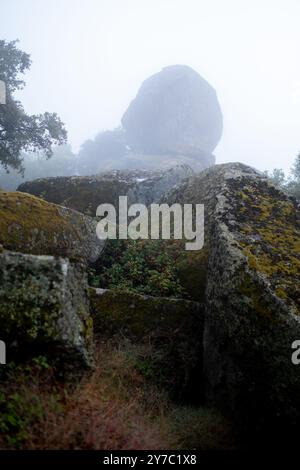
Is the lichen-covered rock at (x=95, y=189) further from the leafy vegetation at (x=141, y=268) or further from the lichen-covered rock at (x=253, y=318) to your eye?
the lichen-covered rock at (x=253, y=318)

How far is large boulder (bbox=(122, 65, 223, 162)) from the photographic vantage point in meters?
79.5

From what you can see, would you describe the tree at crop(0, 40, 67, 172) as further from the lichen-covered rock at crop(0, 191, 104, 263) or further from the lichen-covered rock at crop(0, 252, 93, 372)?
the lichen-covered rock at crop(0, 252, 93, 372)

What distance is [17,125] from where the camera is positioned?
2038 centimetres

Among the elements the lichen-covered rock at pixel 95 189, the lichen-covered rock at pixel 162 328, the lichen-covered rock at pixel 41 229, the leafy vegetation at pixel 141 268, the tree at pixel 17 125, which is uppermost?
the tree at pixel 17 125

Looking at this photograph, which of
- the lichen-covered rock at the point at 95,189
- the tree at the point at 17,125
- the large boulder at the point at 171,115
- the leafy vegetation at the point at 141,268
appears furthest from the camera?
the large boulder at the point at 171,115

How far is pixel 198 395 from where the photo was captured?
20.4 ft

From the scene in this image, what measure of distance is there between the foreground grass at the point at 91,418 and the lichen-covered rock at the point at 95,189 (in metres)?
7.40

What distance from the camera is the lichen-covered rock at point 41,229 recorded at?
646 centimetres

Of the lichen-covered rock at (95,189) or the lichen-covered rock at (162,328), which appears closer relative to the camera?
the lichen-covered rock at (162,328)

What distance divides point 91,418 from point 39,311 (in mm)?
1260

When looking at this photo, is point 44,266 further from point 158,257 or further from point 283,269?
point 158,257

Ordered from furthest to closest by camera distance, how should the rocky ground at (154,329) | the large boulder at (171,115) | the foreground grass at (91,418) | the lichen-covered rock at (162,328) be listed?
the large boulder at (171,115)
the lichen-covered rock at (162,328)
the rocky ground at (154,329)
the foreground grass at (91,418)

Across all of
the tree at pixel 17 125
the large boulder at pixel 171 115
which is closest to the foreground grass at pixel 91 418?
the tree at pixel 17 125
